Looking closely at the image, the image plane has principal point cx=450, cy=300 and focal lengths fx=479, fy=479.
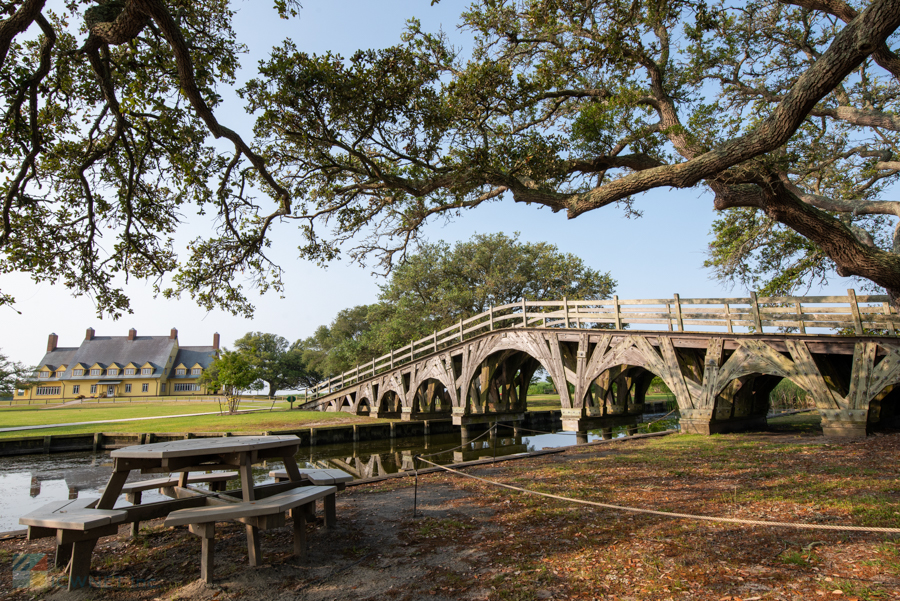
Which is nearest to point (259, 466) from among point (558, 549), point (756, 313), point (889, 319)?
point (558, 549)

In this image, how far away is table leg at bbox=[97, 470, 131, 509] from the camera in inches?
152

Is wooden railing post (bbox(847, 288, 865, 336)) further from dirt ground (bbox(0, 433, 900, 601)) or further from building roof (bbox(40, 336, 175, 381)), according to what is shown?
building roof (bbox(40, 336, 175, 381))

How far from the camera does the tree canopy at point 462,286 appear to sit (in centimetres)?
3253

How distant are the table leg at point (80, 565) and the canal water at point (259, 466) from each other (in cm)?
308

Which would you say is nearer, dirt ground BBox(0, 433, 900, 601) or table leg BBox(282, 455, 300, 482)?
dirt ground BBox(0, 433, 900, 601)

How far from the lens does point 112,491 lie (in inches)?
154

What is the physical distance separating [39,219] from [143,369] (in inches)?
2398

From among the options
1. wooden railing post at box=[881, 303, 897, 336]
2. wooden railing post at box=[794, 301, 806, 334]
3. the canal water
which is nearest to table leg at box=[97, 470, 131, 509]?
the canal water

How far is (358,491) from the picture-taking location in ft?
21.6

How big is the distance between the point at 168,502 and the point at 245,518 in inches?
43.6

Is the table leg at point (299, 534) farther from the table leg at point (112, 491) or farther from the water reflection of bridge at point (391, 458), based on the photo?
the water reflection of bridge at point (391, 458)

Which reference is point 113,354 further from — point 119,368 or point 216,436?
point 216,436

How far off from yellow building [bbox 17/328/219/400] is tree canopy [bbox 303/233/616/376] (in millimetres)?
32911

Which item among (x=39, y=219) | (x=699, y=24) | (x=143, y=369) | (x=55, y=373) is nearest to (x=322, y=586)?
(x=39, y=219)
